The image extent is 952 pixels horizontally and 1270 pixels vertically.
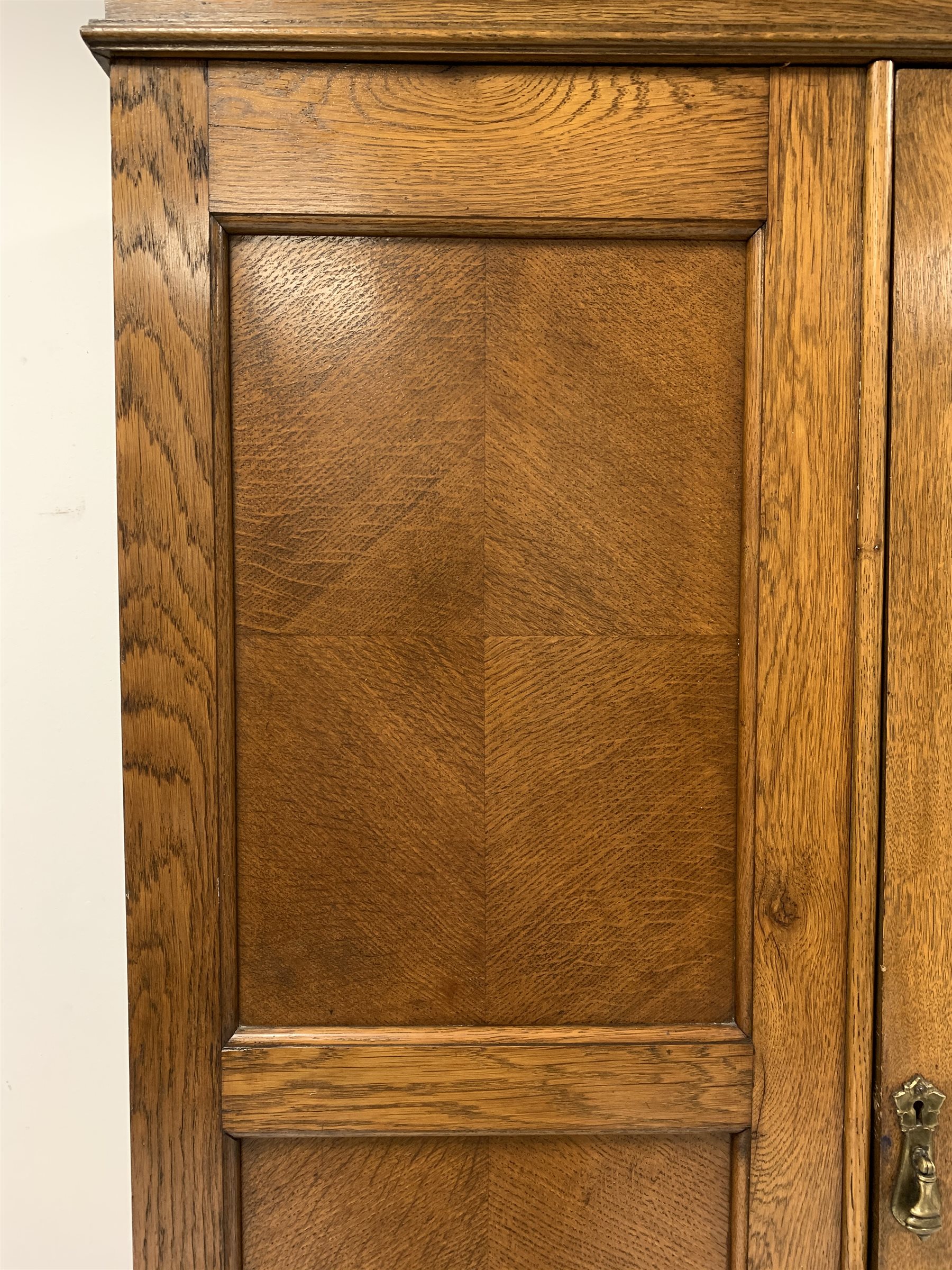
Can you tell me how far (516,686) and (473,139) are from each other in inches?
15.9

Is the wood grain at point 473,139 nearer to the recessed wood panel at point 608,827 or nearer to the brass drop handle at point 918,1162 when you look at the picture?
the recessed wood panel at point 608,827

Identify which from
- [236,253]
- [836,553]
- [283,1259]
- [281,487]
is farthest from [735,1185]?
[236,253]

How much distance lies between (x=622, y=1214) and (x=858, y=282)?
74cm

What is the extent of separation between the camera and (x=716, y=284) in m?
0.62

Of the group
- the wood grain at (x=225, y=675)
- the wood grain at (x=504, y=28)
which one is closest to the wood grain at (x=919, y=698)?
the wood grain at (x=504, y=28)

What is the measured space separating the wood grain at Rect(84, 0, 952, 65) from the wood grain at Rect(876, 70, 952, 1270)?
109mm

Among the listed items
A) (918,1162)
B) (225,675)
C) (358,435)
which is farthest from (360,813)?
(918,1162)

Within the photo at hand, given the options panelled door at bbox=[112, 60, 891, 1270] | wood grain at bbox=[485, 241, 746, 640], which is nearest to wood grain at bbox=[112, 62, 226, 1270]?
panelled door at bbox=[112, 60, 891, 1270]

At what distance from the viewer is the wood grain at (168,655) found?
0.59m

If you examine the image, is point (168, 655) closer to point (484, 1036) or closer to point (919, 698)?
point (484, 1036)

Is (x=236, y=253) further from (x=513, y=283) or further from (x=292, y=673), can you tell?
(x=292, y=673)

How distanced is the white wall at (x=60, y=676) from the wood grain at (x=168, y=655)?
0.88 feet

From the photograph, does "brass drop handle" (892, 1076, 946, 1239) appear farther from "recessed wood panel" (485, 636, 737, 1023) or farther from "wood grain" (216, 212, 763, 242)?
"wood grain" (216, 212, 763, 242)

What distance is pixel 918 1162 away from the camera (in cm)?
62
